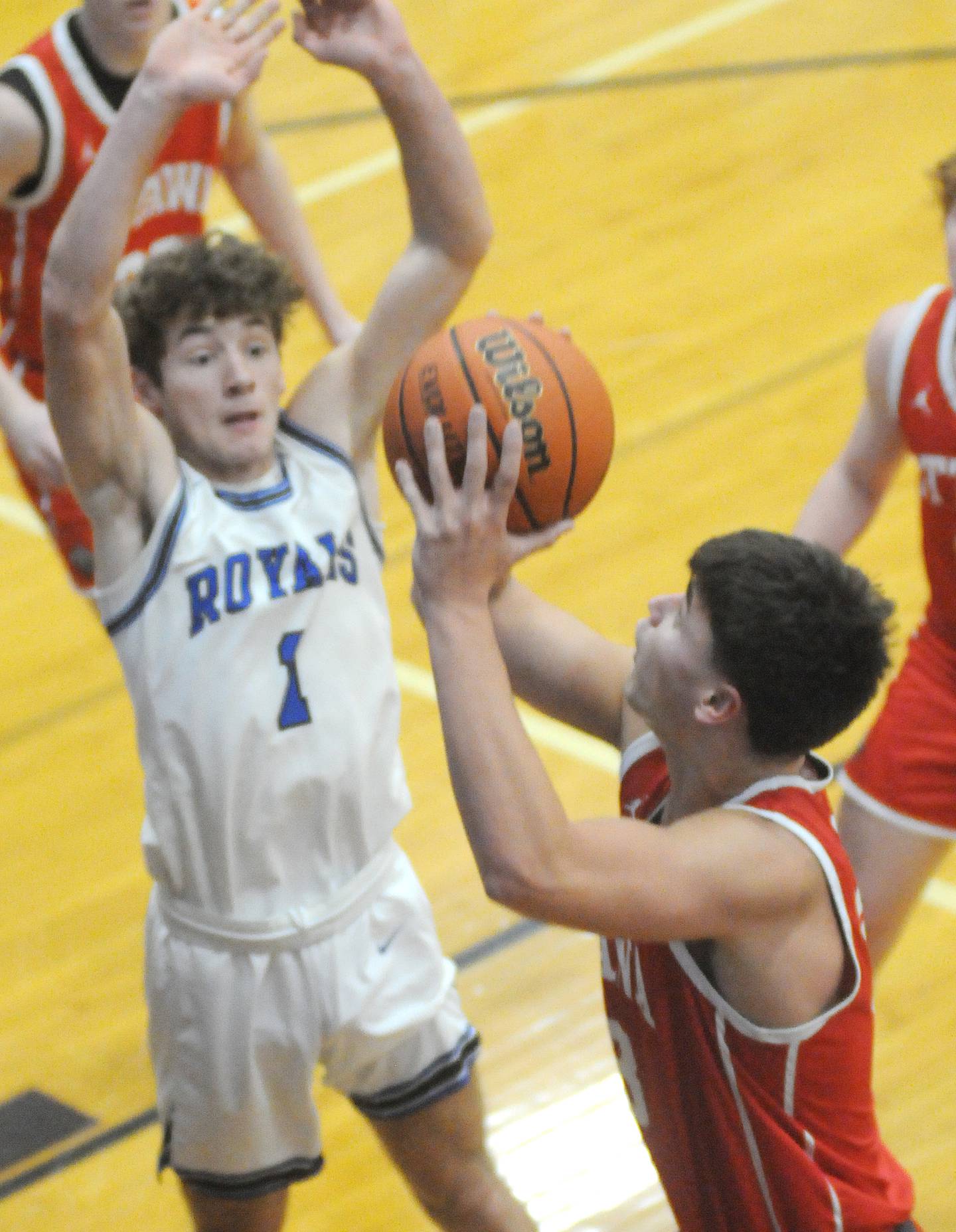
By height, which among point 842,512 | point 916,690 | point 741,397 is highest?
point 842,512

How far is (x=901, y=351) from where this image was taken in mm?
3451

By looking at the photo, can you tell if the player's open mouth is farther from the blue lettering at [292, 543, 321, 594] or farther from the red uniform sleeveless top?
the red uniform sleeveless top

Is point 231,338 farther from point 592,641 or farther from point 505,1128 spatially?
point 505,1128

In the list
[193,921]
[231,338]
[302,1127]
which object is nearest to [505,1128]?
[302,1127]

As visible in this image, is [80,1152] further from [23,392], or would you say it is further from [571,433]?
[571,433]

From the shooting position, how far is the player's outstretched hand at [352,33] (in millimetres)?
2758

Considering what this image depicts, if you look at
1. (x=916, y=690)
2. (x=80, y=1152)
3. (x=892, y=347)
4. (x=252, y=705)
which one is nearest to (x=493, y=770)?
(x=252, y=705)

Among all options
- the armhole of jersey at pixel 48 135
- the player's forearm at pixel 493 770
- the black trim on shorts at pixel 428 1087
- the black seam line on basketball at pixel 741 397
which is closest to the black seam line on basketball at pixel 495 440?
the player's forearm at pixel 493 770

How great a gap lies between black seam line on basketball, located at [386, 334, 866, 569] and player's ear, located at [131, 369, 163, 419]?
3215 mm

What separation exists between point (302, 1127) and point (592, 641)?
976 millimetres

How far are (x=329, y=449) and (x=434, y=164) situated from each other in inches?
19.8

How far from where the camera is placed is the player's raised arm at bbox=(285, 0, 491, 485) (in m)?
2.78

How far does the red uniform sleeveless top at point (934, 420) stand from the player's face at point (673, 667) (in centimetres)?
113

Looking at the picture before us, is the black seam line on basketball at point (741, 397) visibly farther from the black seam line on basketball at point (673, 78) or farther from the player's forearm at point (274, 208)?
the black seam line on basketball at point (673, 78)
